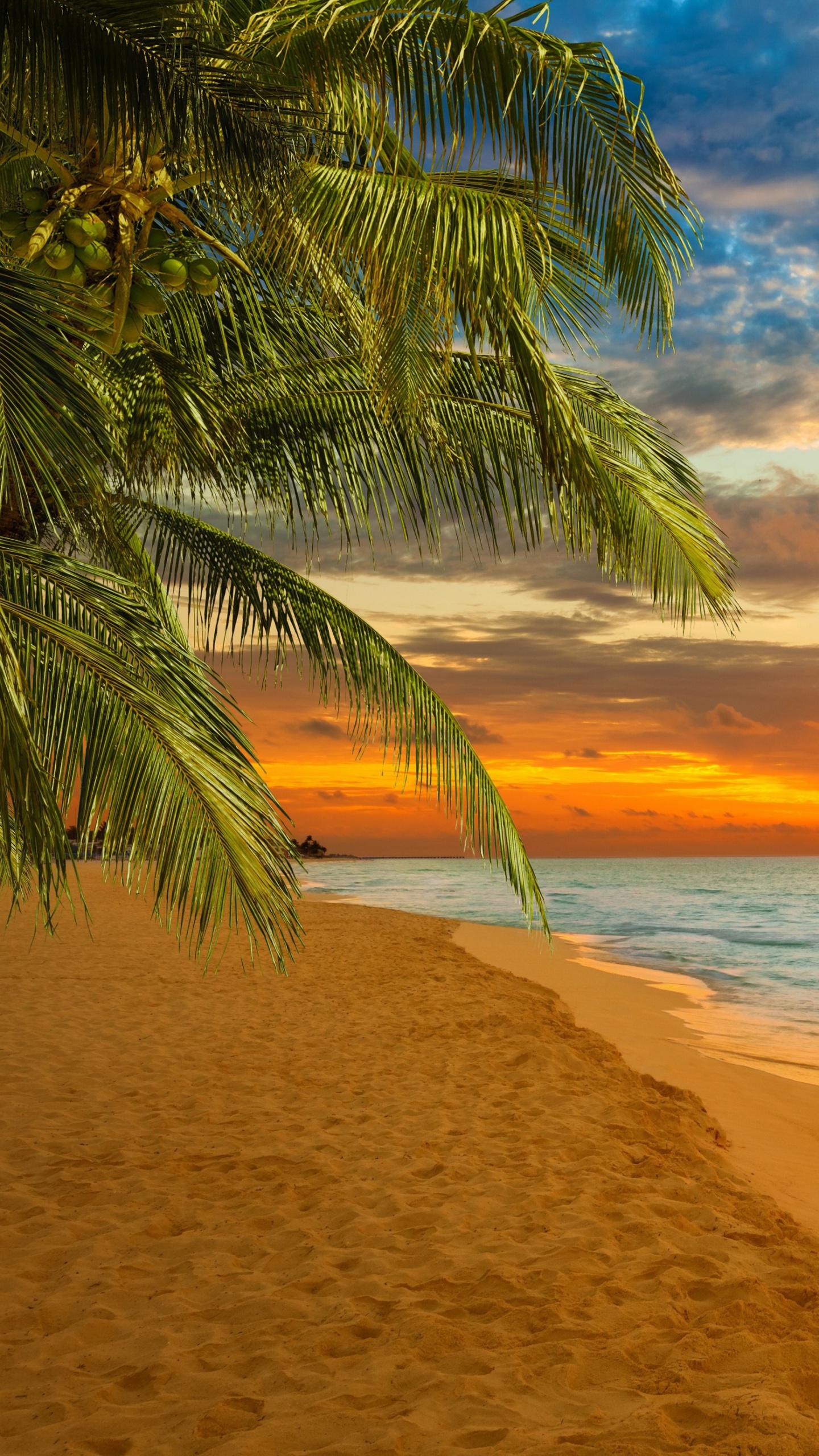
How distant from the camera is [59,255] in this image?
3.35 m

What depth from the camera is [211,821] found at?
3.11 meters

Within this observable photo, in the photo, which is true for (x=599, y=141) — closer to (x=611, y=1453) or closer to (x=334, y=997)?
(x=611, y=1453)

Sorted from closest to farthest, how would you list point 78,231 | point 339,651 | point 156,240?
1. point 78,231
2. point 156,240
3. point 339,651

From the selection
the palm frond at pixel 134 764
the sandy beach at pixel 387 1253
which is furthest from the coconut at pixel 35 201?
the sandy beach at pixel 387 1253

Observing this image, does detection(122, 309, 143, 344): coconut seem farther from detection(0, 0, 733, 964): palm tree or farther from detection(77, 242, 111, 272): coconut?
detection(77, 242, 111, 272): coconut

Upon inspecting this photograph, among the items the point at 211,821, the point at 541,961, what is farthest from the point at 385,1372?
the point at 541,961

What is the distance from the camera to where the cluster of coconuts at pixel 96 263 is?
335 centimetres

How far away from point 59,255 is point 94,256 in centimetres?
12

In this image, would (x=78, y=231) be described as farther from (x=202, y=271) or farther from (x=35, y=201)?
(x=202, y=271)

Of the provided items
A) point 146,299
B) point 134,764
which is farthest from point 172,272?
point 134,764

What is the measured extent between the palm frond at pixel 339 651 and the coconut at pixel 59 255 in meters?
2.23

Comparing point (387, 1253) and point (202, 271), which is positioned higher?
point (202, 271)

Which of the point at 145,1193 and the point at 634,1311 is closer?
the point at 634,1311

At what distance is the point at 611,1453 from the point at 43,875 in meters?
2.34
